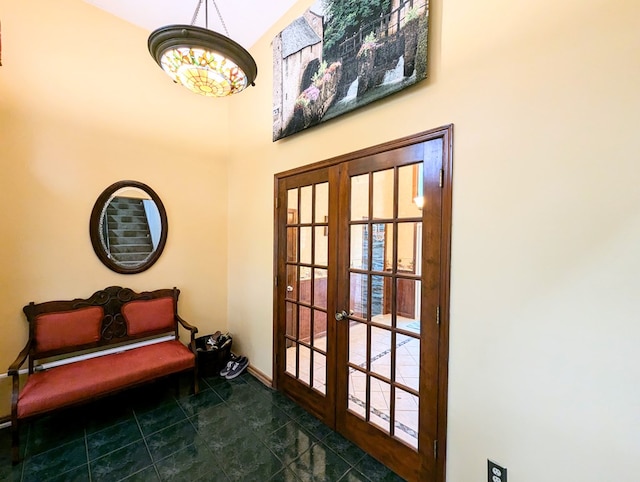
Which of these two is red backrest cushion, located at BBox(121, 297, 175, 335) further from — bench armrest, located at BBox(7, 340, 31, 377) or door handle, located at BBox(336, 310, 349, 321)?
door handle, located at BBox(336, 310, 349, 321)

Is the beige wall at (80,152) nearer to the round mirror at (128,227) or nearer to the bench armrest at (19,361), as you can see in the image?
the round mirror at (128,227)

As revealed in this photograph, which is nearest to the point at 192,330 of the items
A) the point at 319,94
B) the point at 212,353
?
the point at 212,353

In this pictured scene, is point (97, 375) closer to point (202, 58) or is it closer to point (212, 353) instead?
point (212, 353)

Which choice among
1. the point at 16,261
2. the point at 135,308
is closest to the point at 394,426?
the point at 135,308

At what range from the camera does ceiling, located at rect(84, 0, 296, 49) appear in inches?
96.4

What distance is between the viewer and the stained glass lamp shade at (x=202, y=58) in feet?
4.24

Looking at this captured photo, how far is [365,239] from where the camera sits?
1897mm

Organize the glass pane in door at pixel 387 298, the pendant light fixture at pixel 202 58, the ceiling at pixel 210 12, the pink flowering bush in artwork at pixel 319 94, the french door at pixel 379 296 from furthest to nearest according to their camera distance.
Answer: the ceiling at pixel 210 12
the pink flowering bush in artwork at pixel 319 94
the glass pane in door at pixel 387 298
the french door at pixel 379 296
the pendant light fixture at pixel 202 58

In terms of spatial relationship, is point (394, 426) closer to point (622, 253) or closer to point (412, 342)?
point (412, 342)

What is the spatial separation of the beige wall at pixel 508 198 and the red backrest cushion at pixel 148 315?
0.50m

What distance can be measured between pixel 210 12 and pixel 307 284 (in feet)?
9.06

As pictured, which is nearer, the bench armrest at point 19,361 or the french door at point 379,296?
the french door at point 379,296

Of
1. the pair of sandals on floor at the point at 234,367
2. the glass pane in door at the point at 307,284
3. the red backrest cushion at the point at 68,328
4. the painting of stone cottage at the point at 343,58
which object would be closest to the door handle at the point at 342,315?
the glass pane in door at the point at 307,284

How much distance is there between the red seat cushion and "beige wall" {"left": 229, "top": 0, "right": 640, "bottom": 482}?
233 cm
